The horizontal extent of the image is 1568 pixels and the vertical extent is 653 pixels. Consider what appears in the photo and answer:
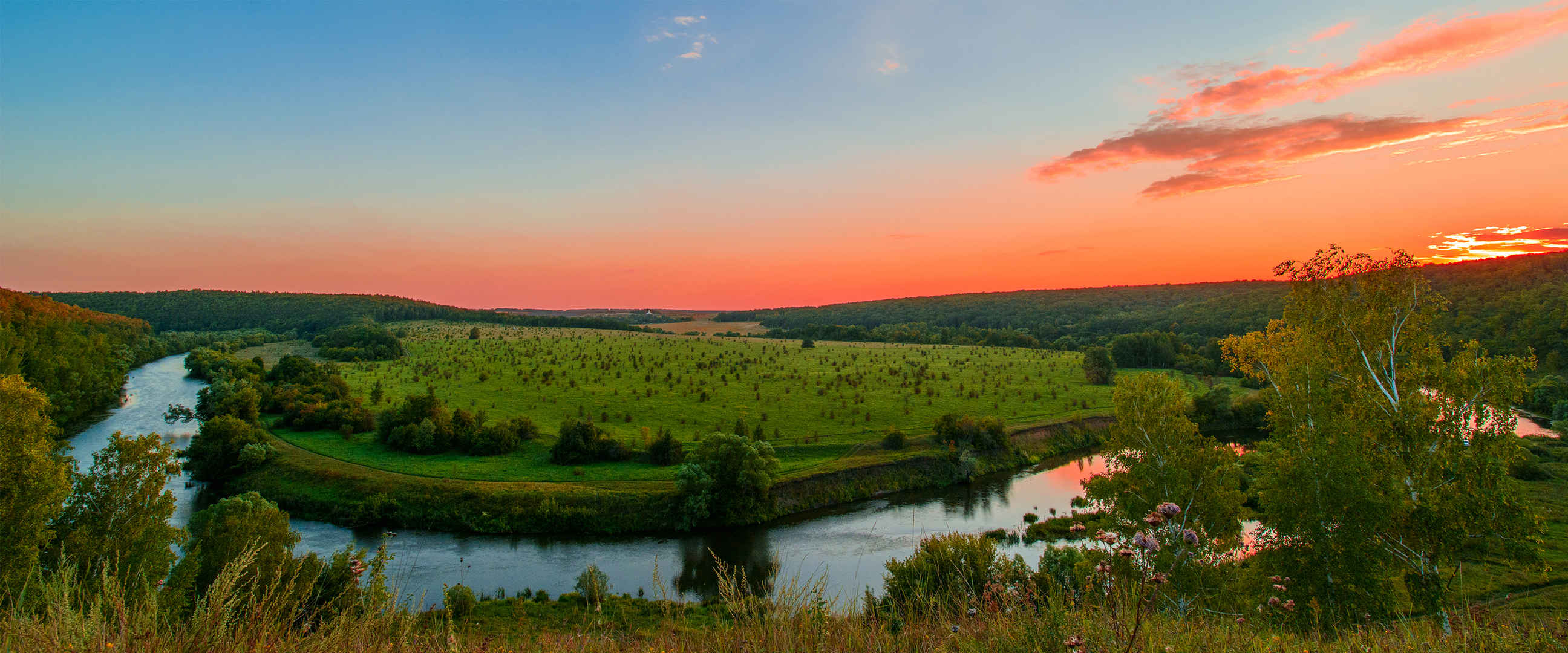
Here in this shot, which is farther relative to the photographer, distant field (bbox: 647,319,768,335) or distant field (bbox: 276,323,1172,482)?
distant field (bbox: 647,319,768,335)

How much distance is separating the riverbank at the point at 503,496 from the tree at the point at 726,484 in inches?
37.8

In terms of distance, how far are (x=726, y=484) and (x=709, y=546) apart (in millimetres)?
3888

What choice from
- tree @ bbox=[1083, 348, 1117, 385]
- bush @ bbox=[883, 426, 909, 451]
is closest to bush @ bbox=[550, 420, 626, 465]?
bush @ bbox=[883, 426, 909, 451]

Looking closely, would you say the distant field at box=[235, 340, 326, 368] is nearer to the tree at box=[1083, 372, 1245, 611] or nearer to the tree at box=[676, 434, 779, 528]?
the tree at box=[676, 434, 779, 528]

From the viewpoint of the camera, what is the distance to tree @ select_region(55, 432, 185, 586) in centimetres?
1633

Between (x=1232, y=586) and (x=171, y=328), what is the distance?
7374 inches

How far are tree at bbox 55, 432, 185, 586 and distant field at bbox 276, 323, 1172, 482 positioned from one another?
16825 millimetres

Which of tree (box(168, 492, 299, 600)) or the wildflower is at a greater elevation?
the wildflower

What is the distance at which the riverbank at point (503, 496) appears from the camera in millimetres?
30656

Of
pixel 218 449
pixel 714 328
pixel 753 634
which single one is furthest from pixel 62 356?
pixel 714 328

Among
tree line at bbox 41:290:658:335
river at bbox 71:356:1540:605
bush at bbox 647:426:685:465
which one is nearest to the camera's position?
river at bbox 71:356:1540:605

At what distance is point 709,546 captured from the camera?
2838 centimetres

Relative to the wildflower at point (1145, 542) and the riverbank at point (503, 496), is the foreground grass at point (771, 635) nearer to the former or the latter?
the wildflower at point (1145, 542)

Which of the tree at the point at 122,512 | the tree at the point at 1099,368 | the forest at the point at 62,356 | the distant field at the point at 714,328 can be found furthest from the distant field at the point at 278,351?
the tree at the point at 1099,368
